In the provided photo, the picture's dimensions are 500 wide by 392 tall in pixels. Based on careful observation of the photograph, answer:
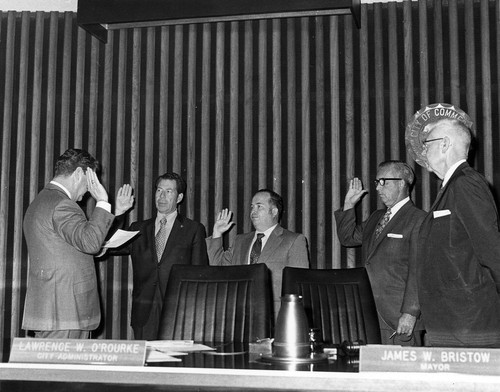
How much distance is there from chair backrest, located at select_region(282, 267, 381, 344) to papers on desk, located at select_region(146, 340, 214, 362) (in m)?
0.76

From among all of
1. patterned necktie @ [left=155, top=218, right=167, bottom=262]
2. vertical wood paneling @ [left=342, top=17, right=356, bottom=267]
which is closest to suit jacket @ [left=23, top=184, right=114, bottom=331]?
patterned necktie @ [left=155, top=218, right=167, bottom=262]

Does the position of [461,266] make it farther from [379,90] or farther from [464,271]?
[379,90]

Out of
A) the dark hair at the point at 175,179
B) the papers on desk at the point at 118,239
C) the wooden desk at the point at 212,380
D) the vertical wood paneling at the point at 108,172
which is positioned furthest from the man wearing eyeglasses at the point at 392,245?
the wooden desk at the point at 212,380

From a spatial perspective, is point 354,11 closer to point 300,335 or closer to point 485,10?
point 485,10

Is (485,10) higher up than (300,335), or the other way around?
→ (485,10)

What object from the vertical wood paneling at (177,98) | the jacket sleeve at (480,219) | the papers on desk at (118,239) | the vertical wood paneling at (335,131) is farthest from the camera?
the vertical wood paneling at (177,98)

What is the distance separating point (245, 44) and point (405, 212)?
82.2 inches

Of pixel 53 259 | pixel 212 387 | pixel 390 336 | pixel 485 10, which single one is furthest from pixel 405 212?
pixel 212 387

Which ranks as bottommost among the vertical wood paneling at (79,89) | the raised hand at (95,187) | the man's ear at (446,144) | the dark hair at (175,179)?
the raised hand at (95,187)

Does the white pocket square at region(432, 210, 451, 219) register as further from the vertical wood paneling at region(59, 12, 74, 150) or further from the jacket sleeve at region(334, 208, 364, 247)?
the vertical wood paneling at region(59, 12, 74, 150)

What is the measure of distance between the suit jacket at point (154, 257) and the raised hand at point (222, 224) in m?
0.14

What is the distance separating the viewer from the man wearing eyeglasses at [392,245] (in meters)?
4.27

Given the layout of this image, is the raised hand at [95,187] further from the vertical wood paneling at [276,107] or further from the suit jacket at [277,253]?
the vertical wood paneling at [276,107]

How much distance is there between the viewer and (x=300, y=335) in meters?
2.18
